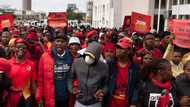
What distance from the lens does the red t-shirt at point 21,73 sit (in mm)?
7750

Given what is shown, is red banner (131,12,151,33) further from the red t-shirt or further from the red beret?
the red beret

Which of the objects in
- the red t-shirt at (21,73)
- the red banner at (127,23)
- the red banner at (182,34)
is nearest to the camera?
the red t-shirt at (21,73)

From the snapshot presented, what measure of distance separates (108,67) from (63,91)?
3.07 feet

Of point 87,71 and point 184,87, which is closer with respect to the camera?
point 184,87

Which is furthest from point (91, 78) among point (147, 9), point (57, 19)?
point (147, 9)

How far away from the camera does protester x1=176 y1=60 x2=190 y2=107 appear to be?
6.18 metres

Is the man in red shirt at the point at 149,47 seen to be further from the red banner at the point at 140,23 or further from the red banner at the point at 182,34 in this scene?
the red banner at the point at 140,23

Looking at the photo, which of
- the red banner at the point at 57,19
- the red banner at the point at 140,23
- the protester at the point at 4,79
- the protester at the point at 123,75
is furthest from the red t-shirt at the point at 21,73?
the red banner at the point at 140,23

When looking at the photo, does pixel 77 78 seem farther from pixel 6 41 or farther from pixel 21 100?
pixel 6 41

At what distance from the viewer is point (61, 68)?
26.2 feet

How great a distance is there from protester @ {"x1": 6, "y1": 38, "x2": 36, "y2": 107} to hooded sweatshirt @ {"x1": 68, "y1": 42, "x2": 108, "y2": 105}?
0.86 meters

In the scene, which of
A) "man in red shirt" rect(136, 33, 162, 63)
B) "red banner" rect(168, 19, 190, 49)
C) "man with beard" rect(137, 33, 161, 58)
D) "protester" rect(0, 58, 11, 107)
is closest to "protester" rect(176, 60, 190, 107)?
"red banner" rect(168, 19, 190, 49)

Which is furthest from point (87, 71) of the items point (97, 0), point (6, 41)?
point (97, 0)

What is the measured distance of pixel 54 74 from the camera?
7.97 metres
